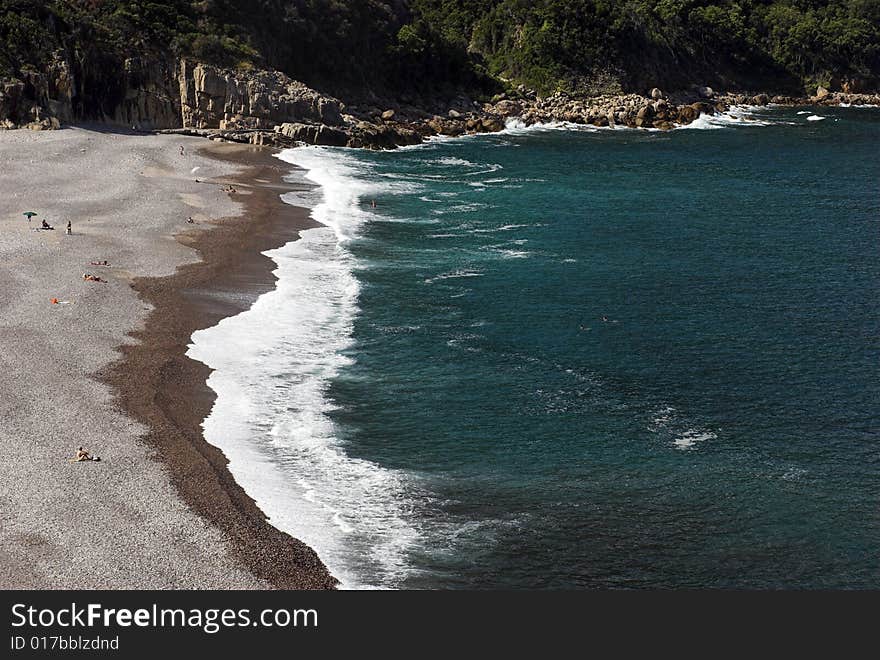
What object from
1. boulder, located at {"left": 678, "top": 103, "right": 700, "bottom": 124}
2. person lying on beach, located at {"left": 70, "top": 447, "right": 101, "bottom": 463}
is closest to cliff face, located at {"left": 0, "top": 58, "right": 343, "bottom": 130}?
boulder, located at {"left": 678, "top": 103, "right": 700, "bottom": 124}

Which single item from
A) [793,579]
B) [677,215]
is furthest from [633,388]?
[677,215]

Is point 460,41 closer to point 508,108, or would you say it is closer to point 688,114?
point 508,108

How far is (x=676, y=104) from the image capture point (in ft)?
539

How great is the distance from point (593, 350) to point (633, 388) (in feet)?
16.7

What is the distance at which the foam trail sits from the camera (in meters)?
36.9

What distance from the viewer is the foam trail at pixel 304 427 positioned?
3688 centimetres

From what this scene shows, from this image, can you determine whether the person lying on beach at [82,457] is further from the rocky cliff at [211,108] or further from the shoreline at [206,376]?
the rocky cliff at [211,108]

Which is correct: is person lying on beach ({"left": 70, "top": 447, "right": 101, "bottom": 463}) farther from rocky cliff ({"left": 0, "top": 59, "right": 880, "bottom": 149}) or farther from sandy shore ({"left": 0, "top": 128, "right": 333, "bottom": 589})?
rocky cliff ({"left": 0, "top": 59, "right": 880, "bottom": 149})

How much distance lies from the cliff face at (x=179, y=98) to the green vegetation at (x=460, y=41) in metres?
2.00

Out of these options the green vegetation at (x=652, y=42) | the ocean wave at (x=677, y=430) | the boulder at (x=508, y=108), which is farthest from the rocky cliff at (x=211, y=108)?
the ocean wave at (x=677, y=430)

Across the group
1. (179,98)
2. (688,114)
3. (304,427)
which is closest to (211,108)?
(179,98)

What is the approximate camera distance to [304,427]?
45.1 metres

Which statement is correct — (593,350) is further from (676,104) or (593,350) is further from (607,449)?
(676,104)

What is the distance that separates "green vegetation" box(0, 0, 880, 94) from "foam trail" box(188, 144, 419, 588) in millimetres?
57182
